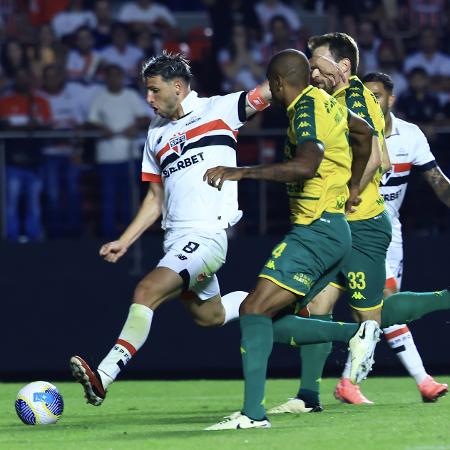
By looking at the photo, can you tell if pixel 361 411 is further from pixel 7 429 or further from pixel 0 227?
pixel 0 227

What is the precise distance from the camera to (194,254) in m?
8.70

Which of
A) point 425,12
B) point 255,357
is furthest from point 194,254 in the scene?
point 425,12

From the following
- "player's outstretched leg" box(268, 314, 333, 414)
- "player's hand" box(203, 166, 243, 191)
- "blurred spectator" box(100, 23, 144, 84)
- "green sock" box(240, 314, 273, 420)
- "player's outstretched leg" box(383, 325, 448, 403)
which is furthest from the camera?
"blurred spectator" box(100, 23, 144, 84)

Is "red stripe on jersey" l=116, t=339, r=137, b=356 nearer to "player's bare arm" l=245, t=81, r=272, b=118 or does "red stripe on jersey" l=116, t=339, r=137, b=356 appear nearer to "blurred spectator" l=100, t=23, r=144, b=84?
"player's bare arm" l=245, t=81, r=272, b=118

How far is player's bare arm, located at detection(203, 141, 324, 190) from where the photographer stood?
6996 millimetres

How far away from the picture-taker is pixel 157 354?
13.4 metres

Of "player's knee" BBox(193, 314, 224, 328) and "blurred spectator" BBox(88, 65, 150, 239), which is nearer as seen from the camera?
"player's knee" BBox(193, 314, 224, 328)

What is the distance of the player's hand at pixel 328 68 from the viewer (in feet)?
28.1

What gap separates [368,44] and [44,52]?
4.17m

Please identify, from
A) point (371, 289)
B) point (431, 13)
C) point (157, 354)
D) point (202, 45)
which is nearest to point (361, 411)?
point (371, 289)

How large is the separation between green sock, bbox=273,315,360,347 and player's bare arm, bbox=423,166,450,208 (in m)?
2.47

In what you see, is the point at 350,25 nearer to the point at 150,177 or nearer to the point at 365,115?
the point at 150,177

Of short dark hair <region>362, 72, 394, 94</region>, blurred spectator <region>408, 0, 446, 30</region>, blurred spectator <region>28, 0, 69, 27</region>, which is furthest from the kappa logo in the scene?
blurred spectator <region>408, 0, 446, 30</region>

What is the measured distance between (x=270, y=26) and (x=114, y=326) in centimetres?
590
